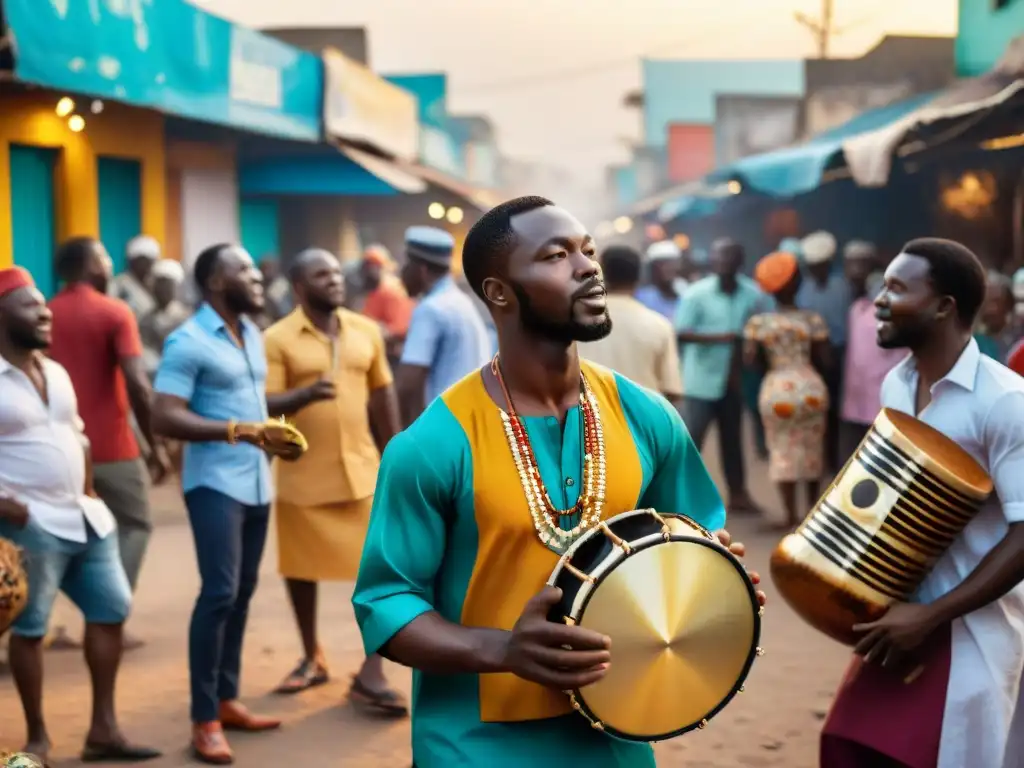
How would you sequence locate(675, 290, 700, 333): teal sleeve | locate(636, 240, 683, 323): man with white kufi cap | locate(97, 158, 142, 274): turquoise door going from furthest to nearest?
1. locate(97, 158, 142, 274): turquoise door
2. locate(636, 240, 683, 323): man with white kufi cap
3. locate(675, 290, 700, 333): teal sleeve

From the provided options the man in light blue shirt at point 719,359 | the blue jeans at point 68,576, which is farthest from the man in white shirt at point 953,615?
the man in light blue shirt at point 719,359

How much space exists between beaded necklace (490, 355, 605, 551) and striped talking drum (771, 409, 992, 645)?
34.9 inches

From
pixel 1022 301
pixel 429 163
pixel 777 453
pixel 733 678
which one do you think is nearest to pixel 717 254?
pixel 777 453

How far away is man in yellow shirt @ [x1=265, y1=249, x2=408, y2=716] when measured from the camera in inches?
250

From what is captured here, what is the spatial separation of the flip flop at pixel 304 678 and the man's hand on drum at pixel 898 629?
142 inches

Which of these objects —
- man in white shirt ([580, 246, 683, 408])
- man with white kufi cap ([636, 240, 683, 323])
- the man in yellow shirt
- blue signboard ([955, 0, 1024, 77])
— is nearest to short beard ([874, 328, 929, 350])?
the man in yellow shirt

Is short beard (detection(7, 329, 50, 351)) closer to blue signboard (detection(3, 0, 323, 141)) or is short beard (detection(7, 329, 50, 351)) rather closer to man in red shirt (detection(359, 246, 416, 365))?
blue signboard (detection(3, 0, 323, 141))

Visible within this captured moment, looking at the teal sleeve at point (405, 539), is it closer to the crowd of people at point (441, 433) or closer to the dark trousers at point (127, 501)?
the crowd of people at point (441, 433)

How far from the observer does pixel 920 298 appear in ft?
12.5

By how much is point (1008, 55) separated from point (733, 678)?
12.2 metres

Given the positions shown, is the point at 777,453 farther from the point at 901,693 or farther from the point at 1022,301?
the point at 901,693

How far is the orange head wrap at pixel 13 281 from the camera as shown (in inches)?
213

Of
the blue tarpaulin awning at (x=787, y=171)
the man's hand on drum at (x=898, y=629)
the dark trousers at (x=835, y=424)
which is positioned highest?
the blue tarpaulin awning at (x=787, y=171)

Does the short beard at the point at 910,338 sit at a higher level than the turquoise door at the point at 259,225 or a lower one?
lower
